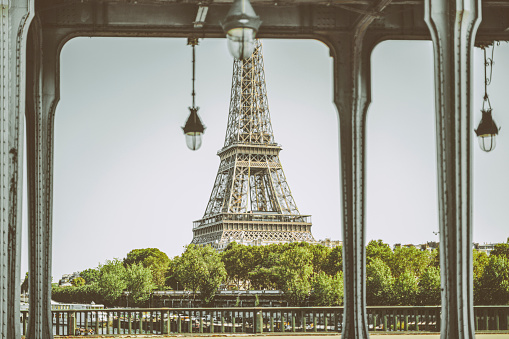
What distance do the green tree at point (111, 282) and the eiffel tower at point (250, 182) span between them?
15.1 meters

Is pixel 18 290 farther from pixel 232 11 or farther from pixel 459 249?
pixel 459 249

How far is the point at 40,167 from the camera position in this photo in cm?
1270

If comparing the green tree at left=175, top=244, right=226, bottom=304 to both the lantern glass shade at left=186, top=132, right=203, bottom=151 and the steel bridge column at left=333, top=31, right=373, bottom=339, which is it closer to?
the lantern glass shade at left=186, top=132, right=203, bottom=151

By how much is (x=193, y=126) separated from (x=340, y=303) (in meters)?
60.6

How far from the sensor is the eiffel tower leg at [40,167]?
12641 mm

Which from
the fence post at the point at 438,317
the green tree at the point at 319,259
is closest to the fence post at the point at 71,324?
the fence post at the point at 438,317

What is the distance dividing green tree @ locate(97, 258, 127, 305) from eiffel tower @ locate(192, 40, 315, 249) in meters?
15.1

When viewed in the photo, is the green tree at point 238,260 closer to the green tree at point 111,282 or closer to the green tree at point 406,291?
the green tree at point 111,282

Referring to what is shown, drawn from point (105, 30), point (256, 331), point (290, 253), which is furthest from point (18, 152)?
point (290, 253)

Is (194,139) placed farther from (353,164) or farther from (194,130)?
(353,164)

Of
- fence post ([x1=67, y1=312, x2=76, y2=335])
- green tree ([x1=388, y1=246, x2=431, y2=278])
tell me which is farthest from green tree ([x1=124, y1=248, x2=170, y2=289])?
fence post ([x1=67, y1=312, x2=76, y2=335])

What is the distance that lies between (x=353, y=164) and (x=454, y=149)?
4.03 m

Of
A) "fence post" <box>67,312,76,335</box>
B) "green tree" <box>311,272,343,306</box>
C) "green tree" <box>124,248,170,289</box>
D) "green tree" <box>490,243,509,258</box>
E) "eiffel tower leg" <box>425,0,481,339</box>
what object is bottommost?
"green tree" <box>311,272,343,306</box>

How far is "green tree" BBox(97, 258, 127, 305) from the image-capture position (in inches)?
3147
